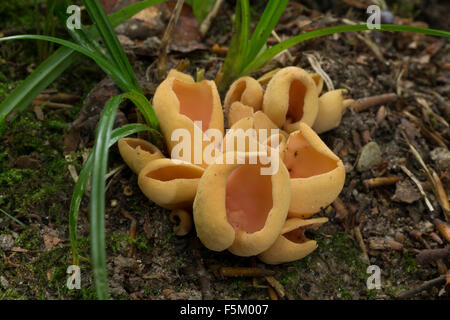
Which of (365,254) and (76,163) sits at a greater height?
(76,163)

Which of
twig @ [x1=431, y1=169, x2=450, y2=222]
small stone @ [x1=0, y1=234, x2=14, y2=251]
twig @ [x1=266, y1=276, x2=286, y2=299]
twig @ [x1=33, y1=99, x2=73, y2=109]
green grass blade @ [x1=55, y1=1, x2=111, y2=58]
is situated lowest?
twig @ [x1=266, y1=276, x2=286, y2=299]

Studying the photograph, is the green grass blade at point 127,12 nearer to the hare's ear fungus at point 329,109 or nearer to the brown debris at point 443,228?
the hare's ear fungus at point 329,109

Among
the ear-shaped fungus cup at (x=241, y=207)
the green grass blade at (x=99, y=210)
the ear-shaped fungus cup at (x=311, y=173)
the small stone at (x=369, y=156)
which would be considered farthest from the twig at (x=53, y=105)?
the small stone at (x=369, y=156)

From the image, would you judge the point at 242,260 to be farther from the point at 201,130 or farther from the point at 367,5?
the point at 367,5

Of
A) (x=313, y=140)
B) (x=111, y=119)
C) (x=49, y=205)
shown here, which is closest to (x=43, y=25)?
(x=49, y=205)

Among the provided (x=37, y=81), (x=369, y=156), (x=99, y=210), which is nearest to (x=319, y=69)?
(x=369, y=156)

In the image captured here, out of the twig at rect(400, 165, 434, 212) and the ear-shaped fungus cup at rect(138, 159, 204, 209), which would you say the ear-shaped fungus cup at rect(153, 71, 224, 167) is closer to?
the ear-shaped fungus cup at rect(138, 159, 204, 209)

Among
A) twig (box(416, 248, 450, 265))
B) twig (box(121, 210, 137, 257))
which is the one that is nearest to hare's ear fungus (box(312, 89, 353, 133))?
twig (box(416, 248, 450, 265))
